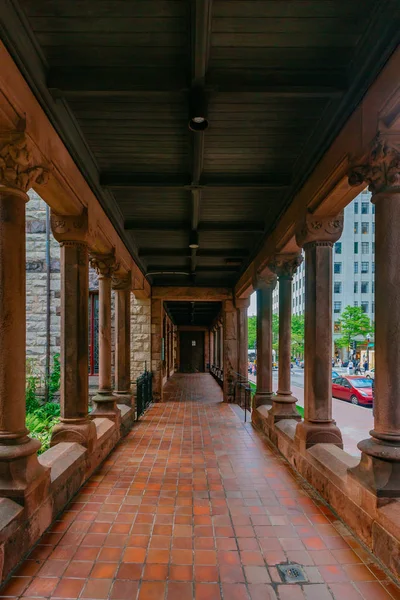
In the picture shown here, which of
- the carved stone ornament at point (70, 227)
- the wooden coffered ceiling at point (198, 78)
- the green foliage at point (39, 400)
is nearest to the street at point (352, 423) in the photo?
the wooden coffered ceiling at point (198, 78)

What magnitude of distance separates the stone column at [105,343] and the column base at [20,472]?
334cm

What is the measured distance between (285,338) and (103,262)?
123 inches

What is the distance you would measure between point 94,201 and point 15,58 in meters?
2.32

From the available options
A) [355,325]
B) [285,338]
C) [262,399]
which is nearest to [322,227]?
[285,338]

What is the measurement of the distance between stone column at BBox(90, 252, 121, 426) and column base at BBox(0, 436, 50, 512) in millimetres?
3340

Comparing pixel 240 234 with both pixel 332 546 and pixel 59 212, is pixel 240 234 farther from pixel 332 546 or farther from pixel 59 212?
pixel 332 546

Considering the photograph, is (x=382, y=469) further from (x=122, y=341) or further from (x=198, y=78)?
(x=122, y=341)

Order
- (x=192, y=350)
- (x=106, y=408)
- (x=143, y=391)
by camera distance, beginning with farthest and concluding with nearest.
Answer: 1. (x=192, y=350)
2. (x=143, y=391)
3. (x=106, y=408)

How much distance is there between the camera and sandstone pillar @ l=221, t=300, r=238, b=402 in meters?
11.5

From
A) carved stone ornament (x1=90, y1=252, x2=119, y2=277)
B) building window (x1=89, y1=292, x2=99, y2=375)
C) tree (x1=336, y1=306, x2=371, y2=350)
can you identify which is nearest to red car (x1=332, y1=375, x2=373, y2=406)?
building window (x1=89, y1=292, x2=99, y2=375)

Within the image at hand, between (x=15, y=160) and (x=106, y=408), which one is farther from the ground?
(x=15, y=160)

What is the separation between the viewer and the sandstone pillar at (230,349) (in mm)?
11508

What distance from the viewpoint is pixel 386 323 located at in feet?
9.87

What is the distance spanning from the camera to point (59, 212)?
4.64m
